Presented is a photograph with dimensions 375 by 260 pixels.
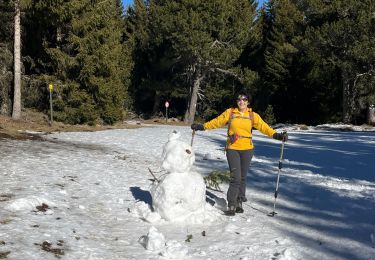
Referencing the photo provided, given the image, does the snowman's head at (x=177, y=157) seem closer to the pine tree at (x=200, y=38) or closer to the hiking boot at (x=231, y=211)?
the hiking boot at (x=231, y=211)

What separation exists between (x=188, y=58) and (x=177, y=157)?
Answer: 35825 millimetres

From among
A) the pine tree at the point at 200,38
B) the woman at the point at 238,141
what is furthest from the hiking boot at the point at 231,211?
the pine tree at the point at 200,38

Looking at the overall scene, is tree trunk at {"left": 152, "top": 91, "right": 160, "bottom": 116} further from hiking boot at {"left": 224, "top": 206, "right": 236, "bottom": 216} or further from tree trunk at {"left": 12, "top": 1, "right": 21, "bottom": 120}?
hiking boot at {"left": 224, "top": 206, "right": 236, "bottom": 216}

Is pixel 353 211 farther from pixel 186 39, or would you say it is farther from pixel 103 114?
pixel 186 39

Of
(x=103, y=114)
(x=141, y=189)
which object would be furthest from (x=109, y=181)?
(x=103, y=114)

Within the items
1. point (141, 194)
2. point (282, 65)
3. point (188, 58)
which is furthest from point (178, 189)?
point (282, 65)

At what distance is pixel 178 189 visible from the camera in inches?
277

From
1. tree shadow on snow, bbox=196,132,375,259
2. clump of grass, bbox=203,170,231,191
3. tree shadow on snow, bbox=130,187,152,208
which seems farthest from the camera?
clump of grass, bbox=203,170,231,191

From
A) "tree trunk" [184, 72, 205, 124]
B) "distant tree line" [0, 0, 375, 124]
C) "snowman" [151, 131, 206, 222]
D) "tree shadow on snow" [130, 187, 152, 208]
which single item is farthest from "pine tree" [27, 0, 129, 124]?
"snowman" [151, 131, 206, 222]

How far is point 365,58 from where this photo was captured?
35.1m

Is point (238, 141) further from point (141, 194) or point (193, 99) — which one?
point (193, 99)

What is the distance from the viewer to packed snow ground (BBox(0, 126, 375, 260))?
5809 mm

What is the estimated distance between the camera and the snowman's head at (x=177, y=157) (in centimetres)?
711

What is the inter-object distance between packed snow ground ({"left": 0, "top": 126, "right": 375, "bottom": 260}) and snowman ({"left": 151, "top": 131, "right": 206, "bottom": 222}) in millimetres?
215
